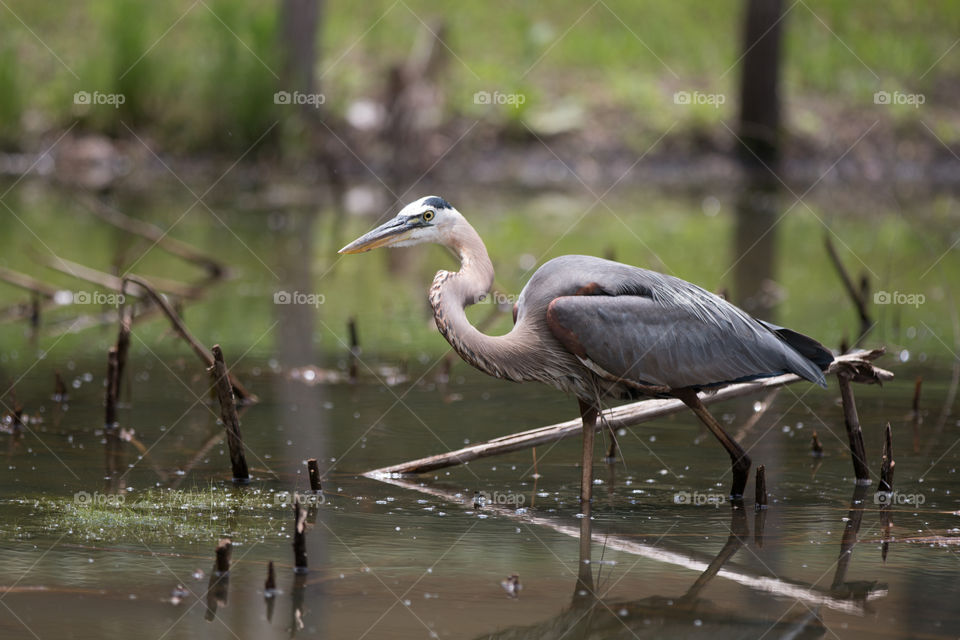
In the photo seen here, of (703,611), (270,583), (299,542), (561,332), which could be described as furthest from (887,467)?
(270,583)

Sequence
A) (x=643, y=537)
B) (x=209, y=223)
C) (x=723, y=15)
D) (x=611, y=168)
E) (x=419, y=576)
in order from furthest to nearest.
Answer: (x=723, y=15)
(x=611, y=168)
(x=209, y=223)
(x=643, y=537)
(x=419, y=576)

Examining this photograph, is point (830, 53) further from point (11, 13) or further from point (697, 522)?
point (697, 522)

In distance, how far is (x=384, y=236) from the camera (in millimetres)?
6121

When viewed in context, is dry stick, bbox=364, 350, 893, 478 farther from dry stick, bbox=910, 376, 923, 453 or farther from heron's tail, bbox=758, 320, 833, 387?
dry stick, bbox=910, 376, 923, 453

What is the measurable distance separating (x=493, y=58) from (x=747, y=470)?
2251cm

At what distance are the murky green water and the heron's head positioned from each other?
3.80 ft

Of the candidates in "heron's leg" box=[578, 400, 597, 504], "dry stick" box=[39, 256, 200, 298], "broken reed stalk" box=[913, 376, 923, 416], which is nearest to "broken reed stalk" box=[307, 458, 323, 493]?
"heron's leg" box=[578, 400, 597, 504]

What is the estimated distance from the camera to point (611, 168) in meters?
24.7

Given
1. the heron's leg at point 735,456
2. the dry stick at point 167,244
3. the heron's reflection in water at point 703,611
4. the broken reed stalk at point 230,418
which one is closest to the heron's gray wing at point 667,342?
the heron's leg at point 735,456

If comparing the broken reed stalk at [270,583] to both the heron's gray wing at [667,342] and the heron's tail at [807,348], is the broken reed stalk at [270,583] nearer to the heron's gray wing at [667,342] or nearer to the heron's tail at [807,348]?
the heron's gray wing at [667,342]

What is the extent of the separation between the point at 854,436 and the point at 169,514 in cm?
326

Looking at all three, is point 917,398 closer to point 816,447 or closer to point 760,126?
point 816,447

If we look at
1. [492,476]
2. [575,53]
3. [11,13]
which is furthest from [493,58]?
[492,476]

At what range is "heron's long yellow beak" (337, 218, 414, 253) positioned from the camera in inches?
239
